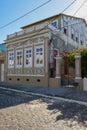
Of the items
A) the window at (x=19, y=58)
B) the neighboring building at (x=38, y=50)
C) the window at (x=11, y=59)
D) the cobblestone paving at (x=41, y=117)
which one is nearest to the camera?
the cobblestone paving at (x=41, y=117)

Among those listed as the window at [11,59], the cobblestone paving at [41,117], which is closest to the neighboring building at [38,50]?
the window at [11,59]

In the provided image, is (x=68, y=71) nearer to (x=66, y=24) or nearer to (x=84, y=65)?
(x=84, y=65)

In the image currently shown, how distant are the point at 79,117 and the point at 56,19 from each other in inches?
794

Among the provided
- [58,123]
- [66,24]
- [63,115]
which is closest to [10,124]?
[58,123]

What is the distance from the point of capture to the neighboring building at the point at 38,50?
20.9m

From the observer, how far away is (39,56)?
71.6 ft

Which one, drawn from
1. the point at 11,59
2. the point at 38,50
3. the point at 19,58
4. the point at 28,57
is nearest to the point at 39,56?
the point at 38,50

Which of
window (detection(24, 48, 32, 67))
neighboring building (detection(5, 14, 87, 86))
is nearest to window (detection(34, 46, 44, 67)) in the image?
neighboring building (detection(5, 14, 87, 86))

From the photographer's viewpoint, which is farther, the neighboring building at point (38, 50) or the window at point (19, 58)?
the window at point (19, 58)

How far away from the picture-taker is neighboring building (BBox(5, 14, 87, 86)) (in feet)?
68.5

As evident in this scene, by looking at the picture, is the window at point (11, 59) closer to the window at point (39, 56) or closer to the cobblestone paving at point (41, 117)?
the window at point (39, 56)

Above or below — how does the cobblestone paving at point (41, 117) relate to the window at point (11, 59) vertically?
below

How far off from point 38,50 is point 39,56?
0.67m

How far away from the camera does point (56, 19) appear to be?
26656 millimetres
